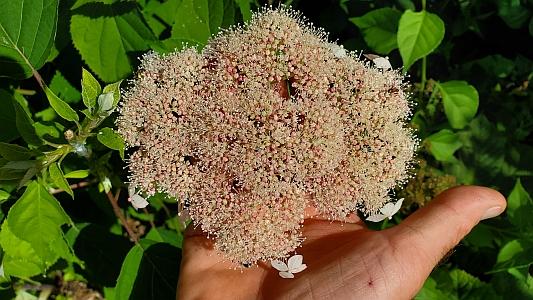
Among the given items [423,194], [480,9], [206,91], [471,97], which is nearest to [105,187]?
[206,91]

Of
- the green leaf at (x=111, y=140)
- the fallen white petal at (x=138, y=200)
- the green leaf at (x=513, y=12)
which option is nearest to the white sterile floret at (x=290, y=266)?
the fallen white petal at (x=138, y=200)

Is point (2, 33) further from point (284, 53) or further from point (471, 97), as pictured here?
point (471, 97)

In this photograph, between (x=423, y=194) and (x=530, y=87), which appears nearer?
(x=423, y=194)

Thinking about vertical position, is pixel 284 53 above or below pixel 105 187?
above

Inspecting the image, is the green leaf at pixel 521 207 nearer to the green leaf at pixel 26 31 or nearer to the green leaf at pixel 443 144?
the green leaf at pixel 443 144

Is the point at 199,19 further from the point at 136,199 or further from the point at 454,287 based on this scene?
the point at 454,287

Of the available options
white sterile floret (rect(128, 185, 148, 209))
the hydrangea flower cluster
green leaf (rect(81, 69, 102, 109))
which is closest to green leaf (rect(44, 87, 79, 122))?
green leaf (rect(81, 69, 102, 109))
